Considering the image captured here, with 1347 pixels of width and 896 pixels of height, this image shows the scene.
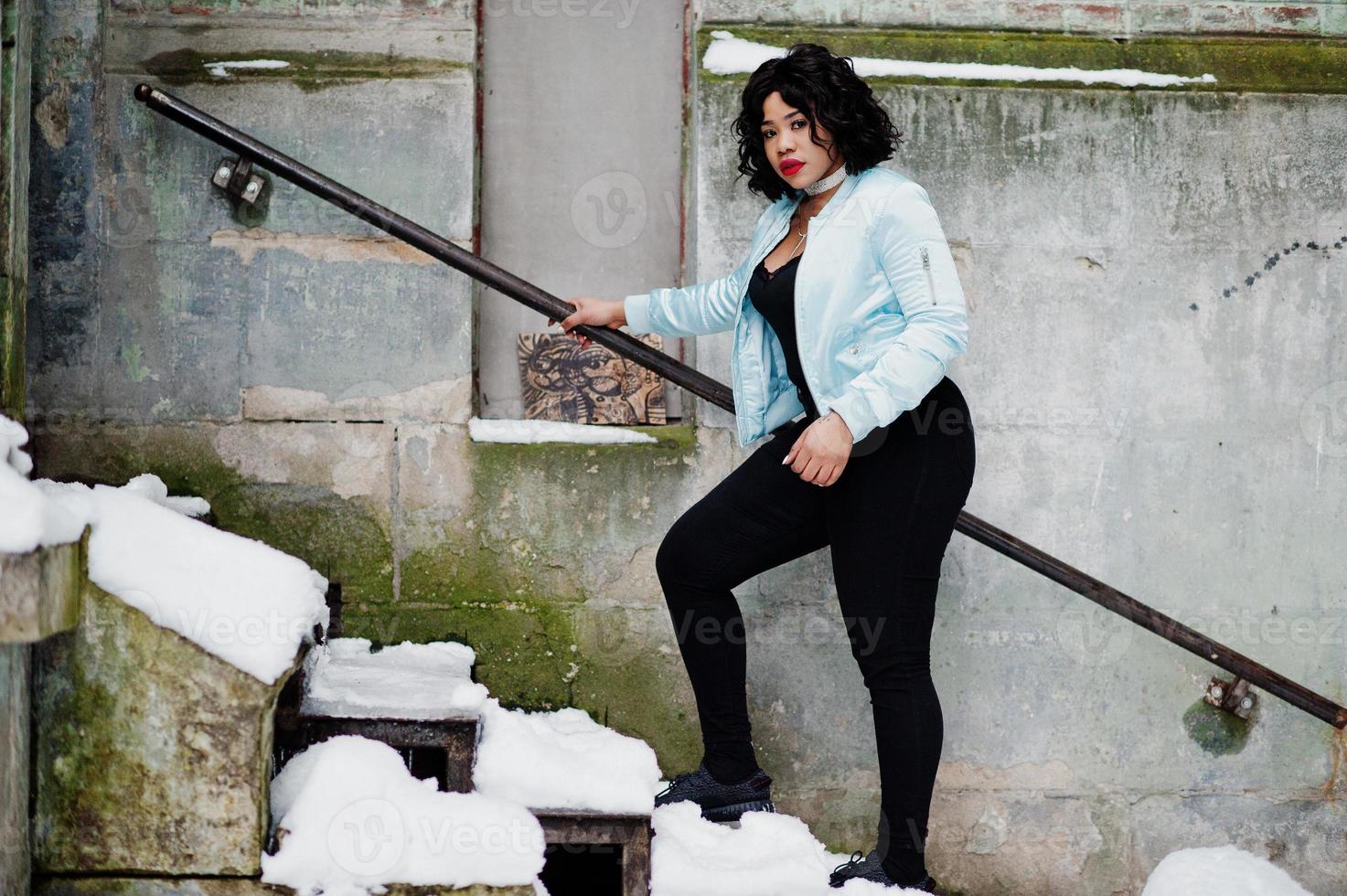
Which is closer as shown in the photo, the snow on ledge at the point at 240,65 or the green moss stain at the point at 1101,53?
the snow on ledge at the point at 240,65

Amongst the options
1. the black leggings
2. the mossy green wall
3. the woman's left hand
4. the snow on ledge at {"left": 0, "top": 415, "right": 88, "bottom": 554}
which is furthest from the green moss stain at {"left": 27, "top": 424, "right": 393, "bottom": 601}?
the woman's left hand

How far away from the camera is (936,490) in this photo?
8.04ft

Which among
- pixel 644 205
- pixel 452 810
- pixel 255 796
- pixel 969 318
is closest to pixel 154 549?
pixel 255 796

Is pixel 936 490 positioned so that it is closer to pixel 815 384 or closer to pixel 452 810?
pixel 815 384

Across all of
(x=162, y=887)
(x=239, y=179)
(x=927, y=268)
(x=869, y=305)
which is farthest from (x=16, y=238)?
(x=927, y=268)

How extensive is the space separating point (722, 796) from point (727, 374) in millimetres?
1182

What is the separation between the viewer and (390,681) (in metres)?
2.85

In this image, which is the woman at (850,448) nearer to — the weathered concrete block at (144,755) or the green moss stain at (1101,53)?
the green moss stain at (1101,53)

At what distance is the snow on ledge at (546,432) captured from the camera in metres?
3.28

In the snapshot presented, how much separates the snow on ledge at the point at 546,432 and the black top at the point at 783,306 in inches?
29.2

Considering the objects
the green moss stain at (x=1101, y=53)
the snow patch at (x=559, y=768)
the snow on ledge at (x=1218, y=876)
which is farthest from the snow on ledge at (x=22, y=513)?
the snow on ledge at (x=1218, y=876)

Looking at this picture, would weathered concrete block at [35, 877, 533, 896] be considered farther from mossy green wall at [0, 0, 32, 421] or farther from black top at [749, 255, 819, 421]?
black top at [749, 255, 819, 421]

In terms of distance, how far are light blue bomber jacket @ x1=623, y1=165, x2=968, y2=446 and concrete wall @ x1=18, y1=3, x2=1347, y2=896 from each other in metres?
0.80

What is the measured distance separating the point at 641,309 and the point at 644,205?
2.35 feet
